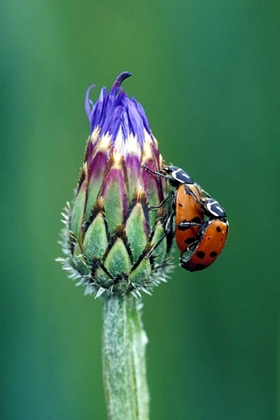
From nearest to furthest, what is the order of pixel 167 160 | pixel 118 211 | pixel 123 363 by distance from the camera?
pixel 118 211
pixel 123 363
pixel 167 160

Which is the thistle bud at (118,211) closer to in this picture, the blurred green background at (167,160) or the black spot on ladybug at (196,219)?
the black spot on ladybug at (196,219)

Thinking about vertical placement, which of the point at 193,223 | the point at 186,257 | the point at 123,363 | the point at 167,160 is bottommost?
the point at 123,363

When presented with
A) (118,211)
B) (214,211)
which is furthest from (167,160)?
(118,211)

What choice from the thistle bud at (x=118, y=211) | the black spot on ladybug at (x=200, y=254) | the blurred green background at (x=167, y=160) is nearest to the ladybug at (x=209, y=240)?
the black spot on ladybug at (x=200, y=254)

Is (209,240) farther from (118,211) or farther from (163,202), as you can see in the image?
(118,211)

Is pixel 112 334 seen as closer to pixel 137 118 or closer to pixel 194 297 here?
pixel 137 118

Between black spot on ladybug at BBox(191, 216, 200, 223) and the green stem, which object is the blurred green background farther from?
black spot on ladybug at BBox(191, 216, 200, 223)

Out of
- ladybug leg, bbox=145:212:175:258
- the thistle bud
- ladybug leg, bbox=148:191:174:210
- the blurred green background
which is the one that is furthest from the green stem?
the blurred green background

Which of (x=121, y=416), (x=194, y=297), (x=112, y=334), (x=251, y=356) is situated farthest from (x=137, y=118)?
(x=251, y=356)
